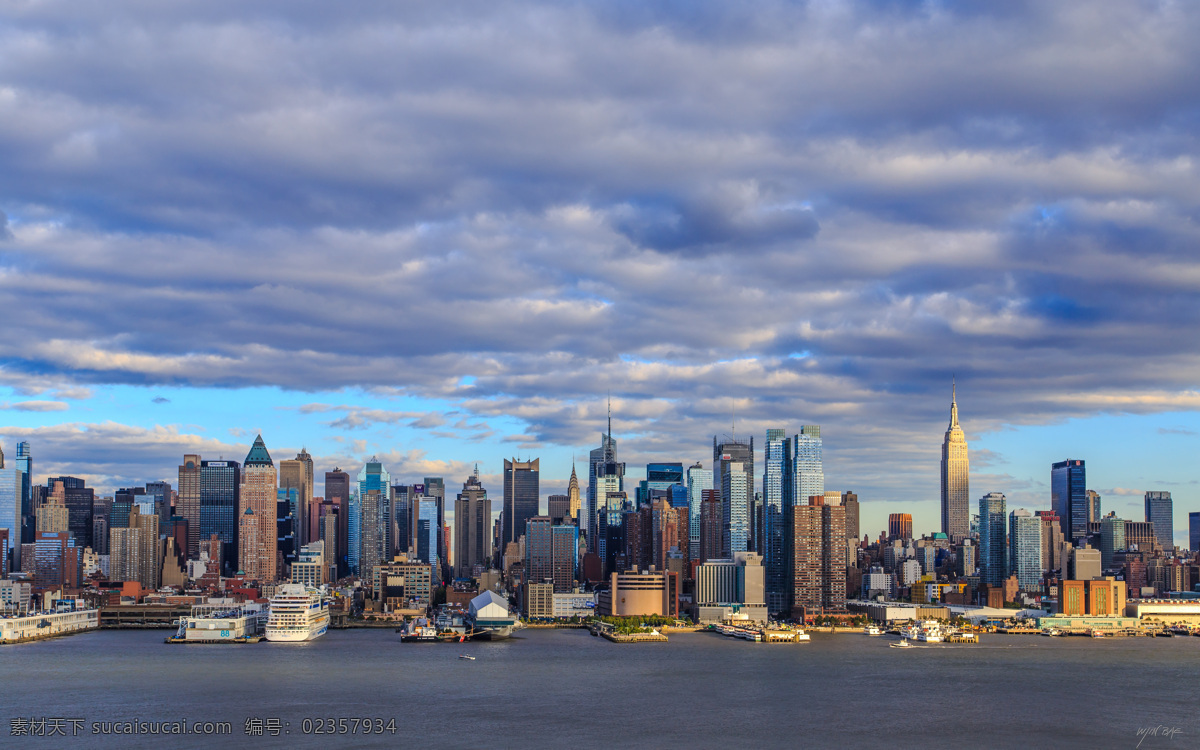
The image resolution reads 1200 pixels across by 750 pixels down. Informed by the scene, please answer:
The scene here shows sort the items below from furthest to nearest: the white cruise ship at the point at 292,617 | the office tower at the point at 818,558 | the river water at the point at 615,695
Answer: the office tower at the point at 818,558, the white cruise ship at the point at 292,617, the river water at the point at 615,695

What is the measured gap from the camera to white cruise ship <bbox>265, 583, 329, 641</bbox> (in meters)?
119

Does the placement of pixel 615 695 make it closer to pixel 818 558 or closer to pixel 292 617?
pixel 292 617

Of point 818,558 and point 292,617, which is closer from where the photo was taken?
point 292,617

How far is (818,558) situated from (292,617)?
84534mm

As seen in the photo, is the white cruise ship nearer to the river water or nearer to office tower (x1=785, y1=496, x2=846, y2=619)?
the river water

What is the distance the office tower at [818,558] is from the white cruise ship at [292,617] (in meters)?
75.1

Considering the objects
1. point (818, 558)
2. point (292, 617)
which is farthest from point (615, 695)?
point (818, 558)

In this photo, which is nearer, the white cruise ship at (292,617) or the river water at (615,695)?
the river water at (615,695)

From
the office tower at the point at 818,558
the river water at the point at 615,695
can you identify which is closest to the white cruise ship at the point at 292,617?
the river water at the point at 615,695

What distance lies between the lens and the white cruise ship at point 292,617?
119 meters

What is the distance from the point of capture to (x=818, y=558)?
178 m

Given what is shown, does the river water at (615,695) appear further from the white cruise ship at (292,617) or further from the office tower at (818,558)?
the office tower at (818,558)

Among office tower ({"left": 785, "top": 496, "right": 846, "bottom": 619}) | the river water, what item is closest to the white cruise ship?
the river water

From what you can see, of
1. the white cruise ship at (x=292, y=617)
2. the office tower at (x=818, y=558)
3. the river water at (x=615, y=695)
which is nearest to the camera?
the river water at (x=615, y=695)
